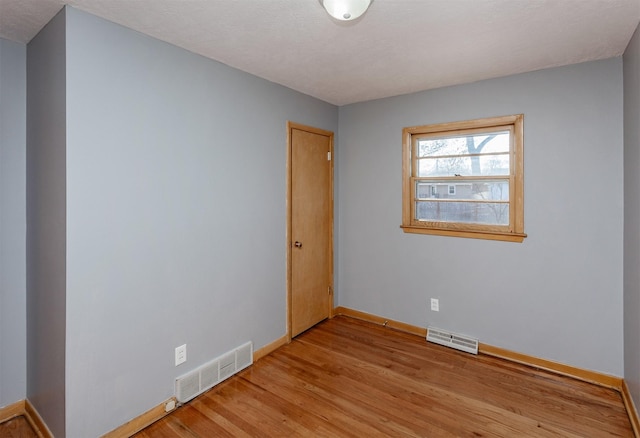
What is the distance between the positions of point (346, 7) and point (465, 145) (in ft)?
6.49

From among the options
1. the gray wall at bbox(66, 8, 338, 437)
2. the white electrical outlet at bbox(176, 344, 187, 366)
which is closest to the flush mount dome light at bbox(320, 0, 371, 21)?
the gray wall at bbox(66, 8, 338, 437)

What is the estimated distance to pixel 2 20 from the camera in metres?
1.87

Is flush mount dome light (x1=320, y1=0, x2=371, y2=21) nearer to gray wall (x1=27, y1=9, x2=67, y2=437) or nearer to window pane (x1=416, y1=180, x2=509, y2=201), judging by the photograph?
gray wall (x1=27, y1=9, x2=67, y2=437)

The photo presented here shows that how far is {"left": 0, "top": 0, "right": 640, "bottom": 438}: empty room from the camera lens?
1882 millimetres

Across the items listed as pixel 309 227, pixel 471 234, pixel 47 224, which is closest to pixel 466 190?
pixel 471 234

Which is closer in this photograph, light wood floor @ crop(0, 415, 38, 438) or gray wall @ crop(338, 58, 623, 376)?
light wood floor @ crop(0, 415, 38, 438)

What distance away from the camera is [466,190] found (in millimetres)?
3139

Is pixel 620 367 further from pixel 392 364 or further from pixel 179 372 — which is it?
pixel 179 372

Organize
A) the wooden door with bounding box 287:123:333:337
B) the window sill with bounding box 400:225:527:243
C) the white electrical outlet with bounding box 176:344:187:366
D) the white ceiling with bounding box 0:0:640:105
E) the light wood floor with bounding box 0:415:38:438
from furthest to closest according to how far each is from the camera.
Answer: the wooden door with bounding box 287:123:333:337, the window sill with bounding box 400:225:527:243, the white electrical outlet with bounding box 176:344:187:366, the light wood floor with bounding box 0:415:38:438, the white ceiling with bounding box 0:0:640:105

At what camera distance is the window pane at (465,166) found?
2963 millimetres

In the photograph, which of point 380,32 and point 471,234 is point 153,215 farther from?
point 471,234

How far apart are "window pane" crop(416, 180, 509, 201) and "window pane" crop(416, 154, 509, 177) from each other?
9 cm

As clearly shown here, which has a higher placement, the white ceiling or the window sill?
the white ceiling

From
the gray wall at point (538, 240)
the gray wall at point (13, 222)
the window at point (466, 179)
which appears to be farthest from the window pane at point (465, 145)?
the gray wall at point (13, 222)
